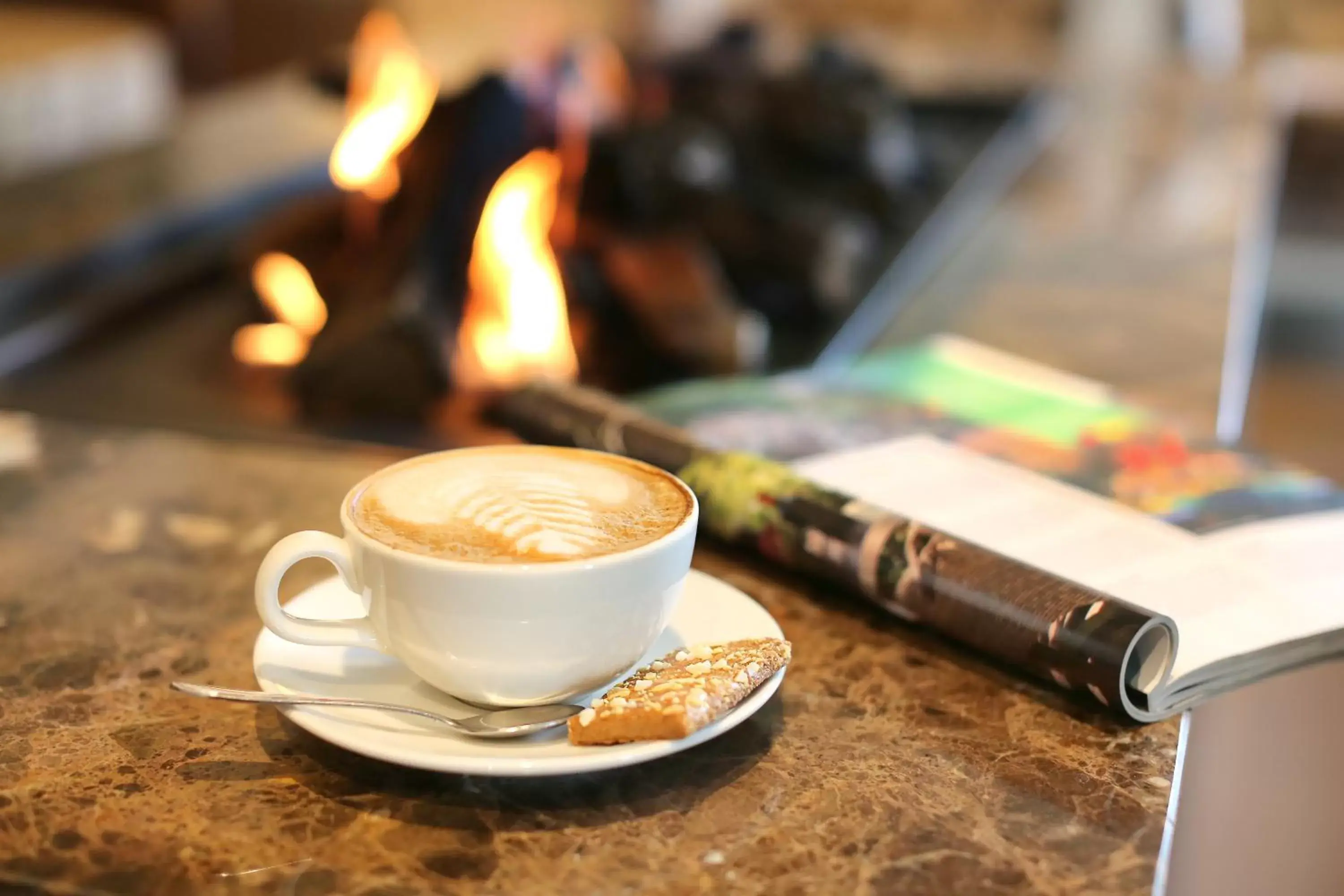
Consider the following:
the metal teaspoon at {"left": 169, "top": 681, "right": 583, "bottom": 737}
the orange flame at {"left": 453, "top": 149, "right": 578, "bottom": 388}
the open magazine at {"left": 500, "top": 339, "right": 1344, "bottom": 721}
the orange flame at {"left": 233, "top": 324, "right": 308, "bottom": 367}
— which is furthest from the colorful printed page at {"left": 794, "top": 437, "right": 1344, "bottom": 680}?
the orange flame at {"left": 233, "top": 324, "right": 308, "bottom": 367}

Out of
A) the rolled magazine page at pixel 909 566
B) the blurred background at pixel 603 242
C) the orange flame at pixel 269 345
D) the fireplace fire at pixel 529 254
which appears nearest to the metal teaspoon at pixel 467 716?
the rolled magazine page at pixel 909 566

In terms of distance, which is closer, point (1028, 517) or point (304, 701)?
point (304, 701)

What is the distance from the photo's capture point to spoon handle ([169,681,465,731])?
621mm

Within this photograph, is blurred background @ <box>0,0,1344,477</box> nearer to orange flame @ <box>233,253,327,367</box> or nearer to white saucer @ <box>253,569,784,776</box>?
orange flame @ <box>233,253,327,367</box>

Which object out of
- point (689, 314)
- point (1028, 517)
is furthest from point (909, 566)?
point (689, 314)

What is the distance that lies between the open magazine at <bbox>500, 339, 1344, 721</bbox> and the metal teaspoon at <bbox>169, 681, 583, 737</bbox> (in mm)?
230

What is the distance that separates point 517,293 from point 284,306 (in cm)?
27

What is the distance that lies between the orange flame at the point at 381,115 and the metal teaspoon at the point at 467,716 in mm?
1014

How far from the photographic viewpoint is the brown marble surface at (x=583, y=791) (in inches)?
22.4

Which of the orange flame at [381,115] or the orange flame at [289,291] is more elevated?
the orange flame at [381,115]

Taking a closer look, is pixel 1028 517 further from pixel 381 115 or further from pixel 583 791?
pixel 381 115

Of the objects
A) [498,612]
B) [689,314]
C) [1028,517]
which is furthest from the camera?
[689,314]

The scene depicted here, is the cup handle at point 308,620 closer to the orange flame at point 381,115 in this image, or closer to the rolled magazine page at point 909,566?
the rolled magazine page at point 909,566

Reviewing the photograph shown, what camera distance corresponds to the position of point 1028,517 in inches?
34.1
